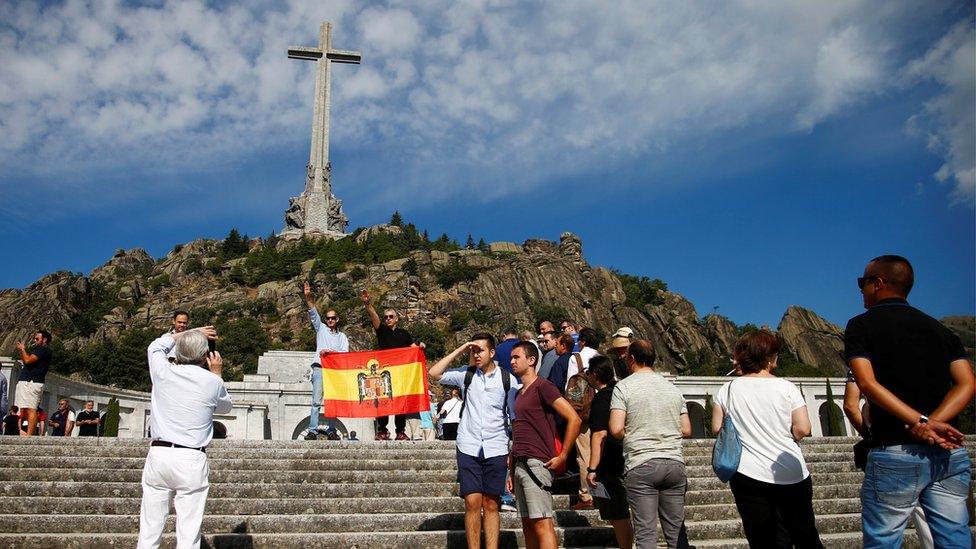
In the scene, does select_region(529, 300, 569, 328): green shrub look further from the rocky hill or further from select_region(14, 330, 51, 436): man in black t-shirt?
select_region(14, 330, 51, 436): man in black t-shirt

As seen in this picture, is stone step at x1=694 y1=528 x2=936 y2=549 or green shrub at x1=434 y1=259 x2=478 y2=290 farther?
green shrub at x1=434 y1=259 x2=478 y2=290

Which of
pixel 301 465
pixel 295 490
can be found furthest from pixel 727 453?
pixel 301 465

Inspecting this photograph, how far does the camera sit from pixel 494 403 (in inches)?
227

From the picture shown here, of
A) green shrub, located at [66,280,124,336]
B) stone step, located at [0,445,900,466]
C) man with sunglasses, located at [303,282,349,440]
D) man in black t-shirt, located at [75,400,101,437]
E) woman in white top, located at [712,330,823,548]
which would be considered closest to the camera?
woman in white top, located at [712,330,823,548]

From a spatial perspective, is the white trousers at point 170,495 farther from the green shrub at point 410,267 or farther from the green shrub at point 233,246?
the green shrub at point 233,246

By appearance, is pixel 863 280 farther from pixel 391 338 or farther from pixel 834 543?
pixel 391 338

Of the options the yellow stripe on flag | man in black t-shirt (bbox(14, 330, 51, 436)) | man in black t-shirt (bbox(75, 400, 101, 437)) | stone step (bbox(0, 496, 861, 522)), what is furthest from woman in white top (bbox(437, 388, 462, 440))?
man in black t-shirt (bbox(75, 400, 101, 437))

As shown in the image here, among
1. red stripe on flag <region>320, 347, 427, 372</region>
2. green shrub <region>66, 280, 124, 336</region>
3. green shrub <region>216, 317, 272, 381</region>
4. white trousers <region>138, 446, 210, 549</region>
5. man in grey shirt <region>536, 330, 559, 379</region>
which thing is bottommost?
white trousers <region>138, 446, 210, 549</region>

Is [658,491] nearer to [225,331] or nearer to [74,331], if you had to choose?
[225,331]

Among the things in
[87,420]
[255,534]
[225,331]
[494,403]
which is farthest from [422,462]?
[225,331]

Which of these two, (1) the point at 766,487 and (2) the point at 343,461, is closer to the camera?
(1) the point at 766,487

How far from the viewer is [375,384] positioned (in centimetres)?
1249

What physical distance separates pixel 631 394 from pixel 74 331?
78.4 m

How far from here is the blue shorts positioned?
18.0ft
